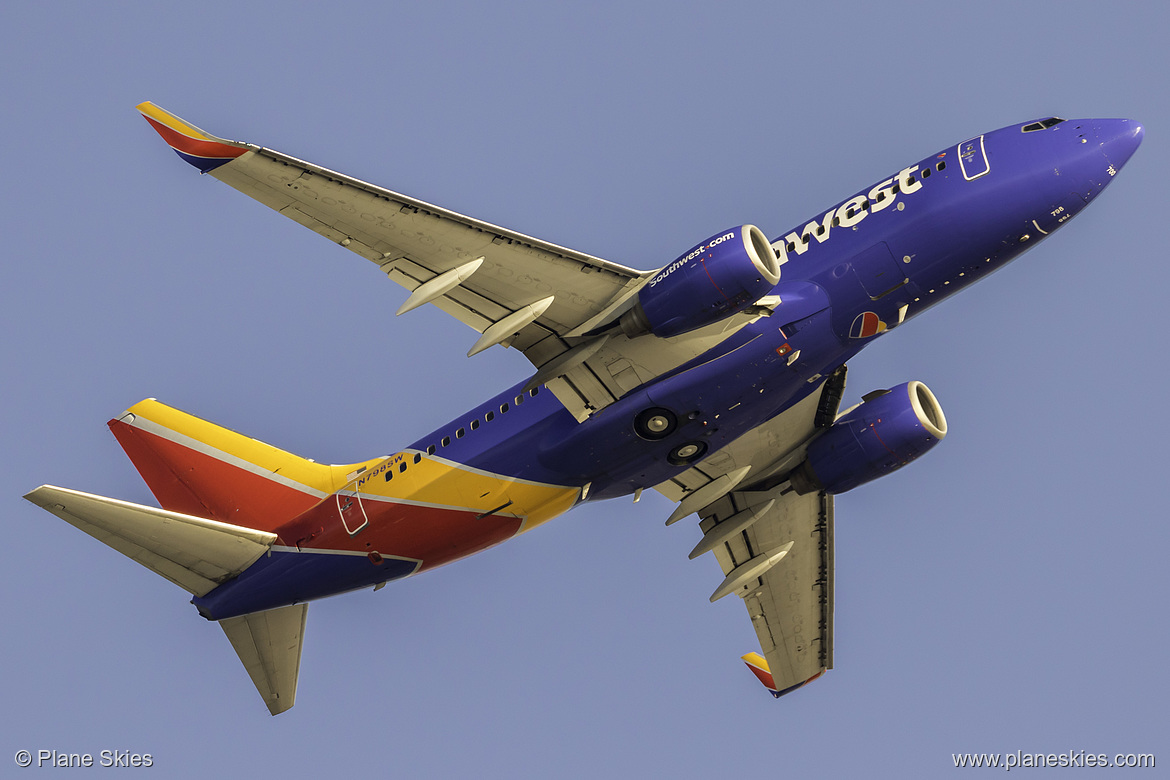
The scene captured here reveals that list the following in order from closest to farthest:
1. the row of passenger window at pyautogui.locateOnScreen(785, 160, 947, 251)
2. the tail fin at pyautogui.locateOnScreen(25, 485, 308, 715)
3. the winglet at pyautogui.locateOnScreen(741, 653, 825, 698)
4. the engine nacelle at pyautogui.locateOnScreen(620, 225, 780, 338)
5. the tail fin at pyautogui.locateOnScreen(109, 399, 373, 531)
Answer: the engine nacelle at pyautogui.locateOnScreen(620, 225, 780, 338) → the row of passenger window at pyautogui.locateOnScreen(785, 160, 947, 251) → the tail fin at pyautogui.locateOnScreen(25, 485, 308, 715) → the tail fin at pyautogui.locateOnScreen(109, 399, 373, 531) → the winglet at pyautogui.locateOnScreen(741, 653, 825, 698)

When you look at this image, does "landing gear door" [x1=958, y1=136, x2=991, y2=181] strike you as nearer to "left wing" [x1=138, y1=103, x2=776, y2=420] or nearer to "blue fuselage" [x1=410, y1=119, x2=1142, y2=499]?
"blue fuselage" [x1=410, y1=119, x2=1142, y2=499]

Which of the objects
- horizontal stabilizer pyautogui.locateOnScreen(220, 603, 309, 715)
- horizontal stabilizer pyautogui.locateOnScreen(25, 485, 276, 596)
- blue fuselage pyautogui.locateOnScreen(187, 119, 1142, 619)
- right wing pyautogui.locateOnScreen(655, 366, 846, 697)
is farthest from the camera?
horizontal stabilizer pyautogui.locateOnScreen(220, 603, 309, 715)

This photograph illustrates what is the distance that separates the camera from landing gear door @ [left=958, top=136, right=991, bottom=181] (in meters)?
30.4

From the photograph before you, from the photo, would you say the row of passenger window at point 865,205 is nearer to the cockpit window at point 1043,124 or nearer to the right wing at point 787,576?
the cockpit window at point 1043,124

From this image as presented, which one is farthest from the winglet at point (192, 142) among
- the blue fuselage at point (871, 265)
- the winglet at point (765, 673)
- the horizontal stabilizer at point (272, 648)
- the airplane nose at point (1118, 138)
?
the winglet at point (765, 673)

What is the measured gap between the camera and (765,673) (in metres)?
41.9

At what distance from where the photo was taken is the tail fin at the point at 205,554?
105ft

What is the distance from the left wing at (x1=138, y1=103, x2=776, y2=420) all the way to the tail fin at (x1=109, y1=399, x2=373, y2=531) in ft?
24.0

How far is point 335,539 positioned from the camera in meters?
34.2

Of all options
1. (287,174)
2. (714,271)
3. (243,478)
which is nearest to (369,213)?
(287,174)

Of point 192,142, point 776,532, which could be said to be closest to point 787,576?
point 776,532

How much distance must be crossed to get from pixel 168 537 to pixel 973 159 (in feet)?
72.6

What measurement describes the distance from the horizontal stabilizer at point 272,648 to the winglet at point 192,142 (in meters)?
13.9

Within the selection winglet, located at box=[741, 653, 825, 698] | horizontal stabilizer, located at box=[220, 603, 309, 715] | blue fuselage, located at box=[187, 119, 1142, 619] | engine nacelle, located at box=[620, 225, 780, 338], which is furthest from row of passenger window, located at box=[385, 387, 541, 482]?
winglet, located at box=[741, 653, 825, 698]
